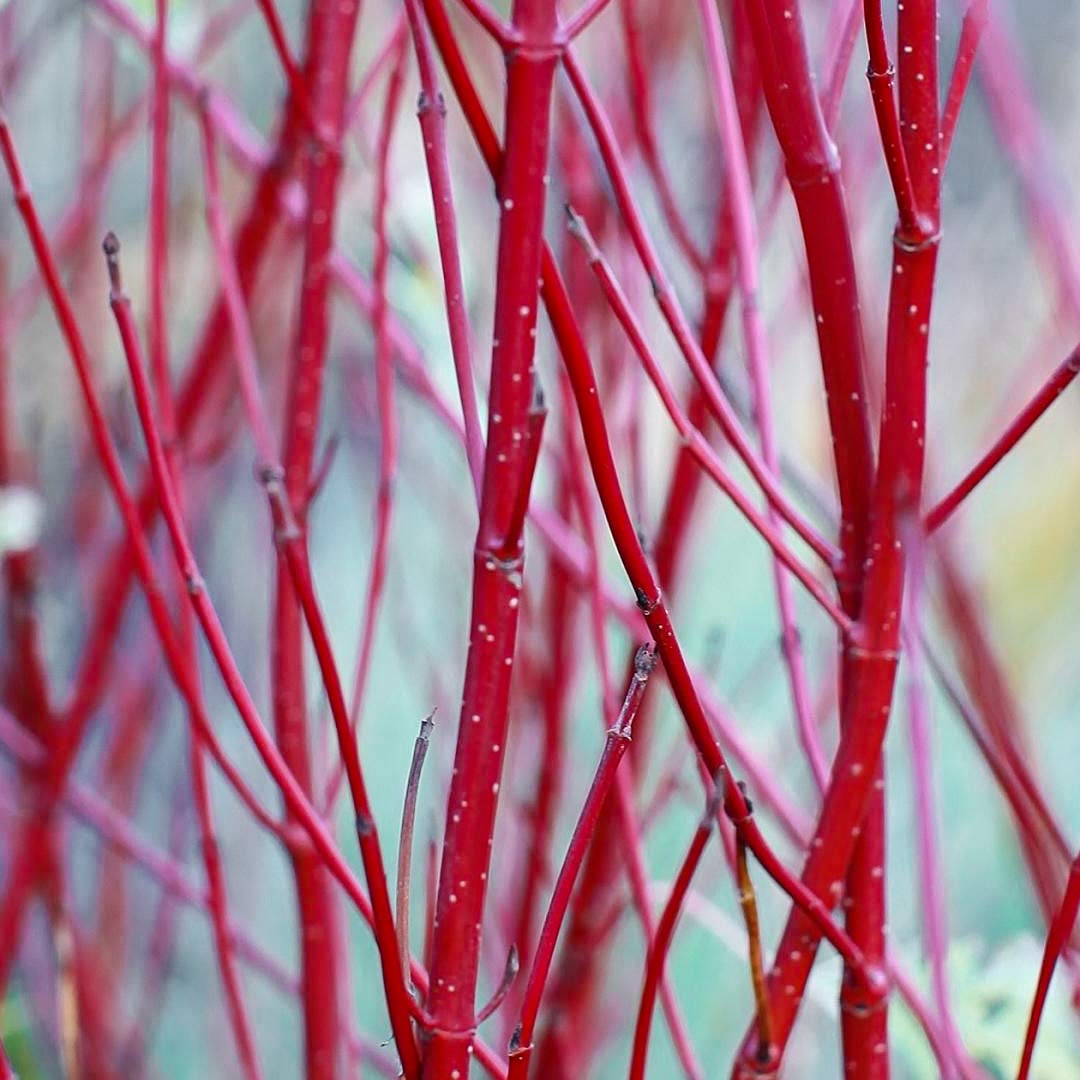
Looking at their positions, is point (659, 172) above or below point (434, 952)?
above

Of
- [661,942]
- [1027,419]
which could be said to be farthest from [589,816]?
[1027,419]

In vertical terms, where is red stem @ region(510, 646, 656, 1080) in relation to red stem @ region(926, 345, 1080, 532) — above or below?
below

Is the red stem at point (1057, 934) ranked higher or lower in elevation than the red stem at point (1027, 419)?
lower

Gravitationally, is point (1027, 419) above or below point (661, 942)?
above

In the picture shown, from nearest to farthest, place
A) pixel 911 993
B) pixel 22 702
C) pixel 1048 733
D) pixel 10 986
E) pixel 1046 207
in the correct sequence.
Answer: pixel 911 993, pixel 1046 207, pixel 22 702, pixel 10 986, pixel 1048 733

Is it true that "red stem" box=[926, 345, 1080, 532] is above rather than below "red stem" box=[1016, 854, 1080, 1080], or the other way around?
above

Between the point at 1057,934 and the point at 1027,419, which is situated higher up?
the point at 1027,419

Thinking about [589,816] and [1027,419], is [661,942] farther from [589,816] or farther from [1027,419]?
[1027,419]

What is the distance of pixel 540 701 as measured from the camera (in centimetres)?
94

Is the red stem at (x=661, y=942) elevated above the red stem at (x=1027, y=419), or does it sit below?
below

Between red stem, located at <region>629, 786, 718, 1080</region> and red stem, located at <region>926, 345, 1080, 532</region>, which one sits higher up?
red stem, located at <region>926, 345, 1080, 532</region>

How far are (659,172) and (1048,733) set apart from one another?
3.18 ft

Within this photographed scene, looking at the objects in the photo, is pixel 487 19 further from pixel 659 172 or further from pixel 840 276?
pixel 659 172

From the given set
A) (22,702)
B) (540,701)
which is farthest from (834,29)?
(22,702)
